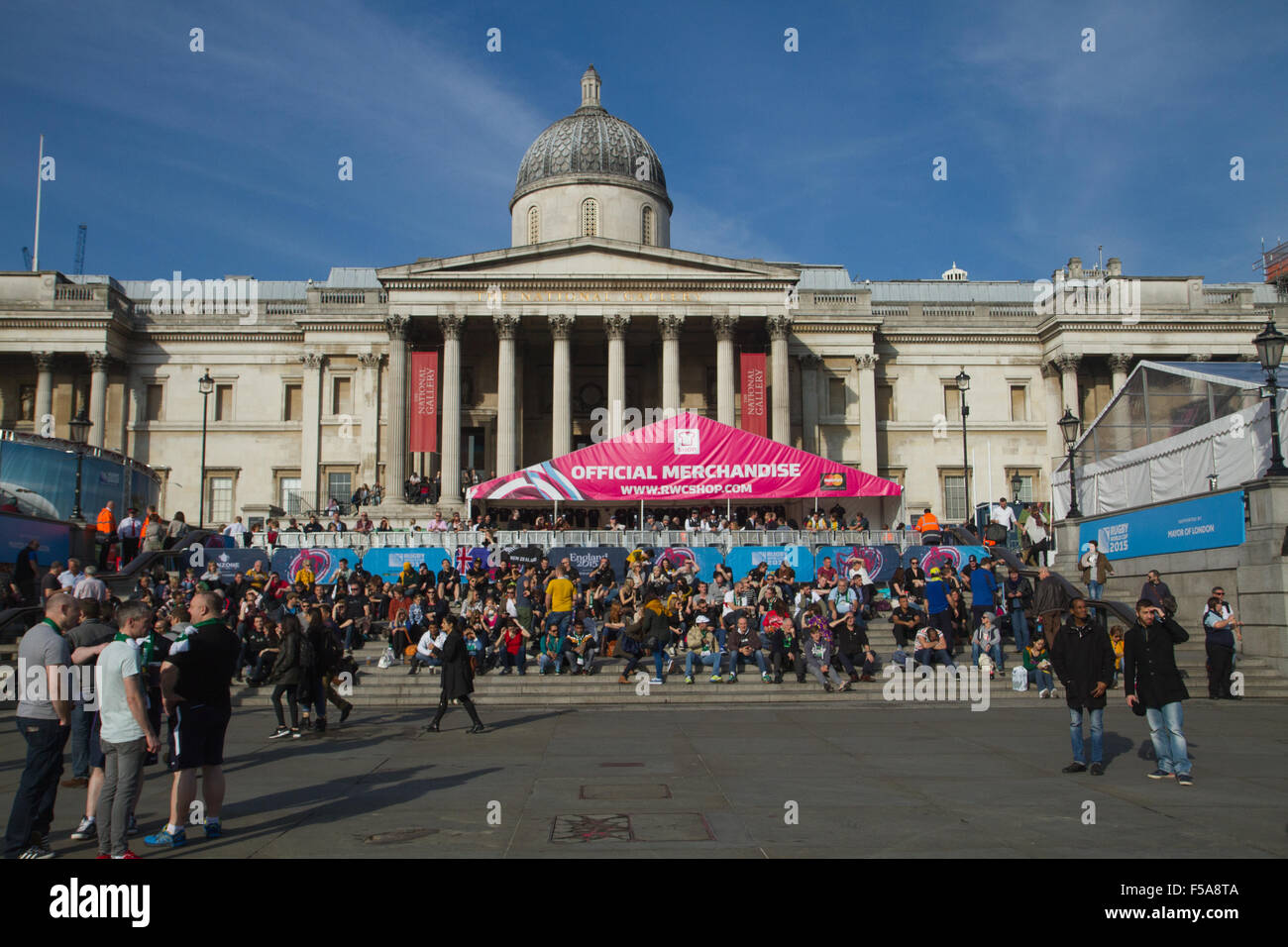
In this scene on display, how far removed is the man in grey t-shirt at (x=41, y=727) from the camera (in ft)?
23.6

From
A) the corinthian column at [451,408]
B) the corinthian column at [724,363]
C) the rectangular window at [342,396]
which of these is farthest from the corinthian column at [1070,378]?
the rectangular window at [342,396]

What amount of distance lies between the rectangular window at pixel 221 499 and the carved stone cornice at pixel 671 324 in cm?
2166

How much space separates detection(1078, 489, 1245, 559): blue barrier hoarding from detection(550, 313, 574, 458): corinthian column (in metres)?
21.0

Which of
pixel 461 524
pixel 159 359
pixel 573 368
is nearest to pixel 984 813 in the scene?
pixel 461 524

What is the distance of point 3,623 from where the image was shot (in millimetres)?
17297

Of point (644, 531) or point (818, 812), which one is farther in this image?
point (644, 531)

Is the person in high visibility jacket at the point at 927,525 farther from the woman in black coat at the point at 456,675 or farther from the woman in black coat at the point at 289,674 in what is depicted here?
the woman in black coat at the point at 289,674

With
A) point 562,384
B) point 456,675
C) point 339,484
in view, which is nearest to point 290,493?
point 339,484

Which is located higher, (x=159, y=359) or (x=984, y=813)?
(x=159, y=359)

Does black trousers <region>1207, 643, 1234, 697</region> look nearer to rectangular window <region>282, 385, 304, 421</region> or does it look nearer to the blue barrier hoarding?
the blue barrier hoarding

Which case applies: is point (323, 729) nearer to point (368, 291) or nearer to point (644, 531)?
point (644, 531)

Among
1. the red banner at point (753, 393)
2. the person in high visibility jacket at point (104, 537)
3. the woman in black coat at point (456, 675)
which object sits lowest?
the woman in black coat at point (456, 675)

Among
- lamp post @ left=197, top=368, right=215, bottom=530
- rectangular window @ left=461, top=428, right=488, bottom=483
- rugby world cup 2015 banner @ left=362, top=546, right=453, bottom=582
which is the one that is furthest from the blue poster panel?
A: rectangular window @ left=461, top=428, right=488, bottom=483

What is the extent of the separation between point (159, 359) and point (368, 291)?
34.6ft
